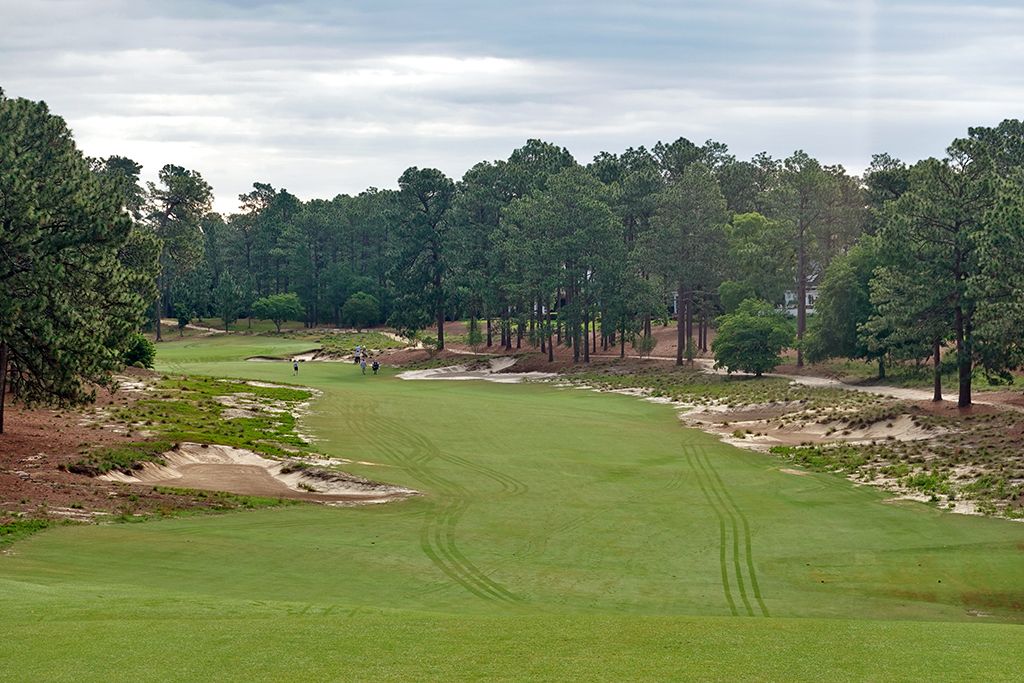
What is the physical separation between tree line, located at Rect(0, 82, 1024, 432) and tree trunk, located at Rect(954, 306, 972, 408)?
12 cm

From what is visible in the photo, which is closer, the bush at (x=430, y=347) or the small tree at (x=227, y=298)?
the bush at (x=430, y=347)

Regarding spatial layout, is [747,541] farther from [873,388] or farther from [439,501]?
[873,388]

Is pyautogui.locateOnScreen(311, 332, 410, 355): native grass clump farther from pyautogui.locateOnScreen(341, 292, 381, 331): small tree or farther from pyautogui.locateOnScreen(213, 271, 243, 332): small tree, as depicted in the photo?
pyautogui.locateOnScreen(213, 271, 243, 332): small tree

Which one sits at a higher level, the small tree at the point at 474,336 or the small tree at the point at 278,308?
the small tree at the point at 278,308

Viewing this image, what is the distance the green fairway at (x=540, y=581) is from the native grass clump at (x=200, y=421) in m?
4.35

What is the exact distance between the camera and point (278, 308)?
155375 millimetres

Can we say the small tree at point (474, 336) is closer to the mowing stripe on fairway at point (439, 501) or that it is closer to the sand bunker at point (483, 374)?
the sand bunker at point (483, 374)

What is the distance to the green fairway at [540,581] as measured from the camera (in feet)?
49.5

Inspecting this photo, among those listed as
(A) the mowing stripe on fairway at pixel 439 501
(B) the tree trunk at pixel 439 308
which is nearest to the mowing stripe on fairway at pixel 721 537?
(A) the mowing stripe on fairway at pixel 439 501

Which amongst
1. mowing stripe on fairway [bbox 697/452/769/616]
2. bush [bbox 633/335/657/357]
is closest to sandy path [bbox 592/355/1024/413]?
bush [bbox 633/335/657/357]

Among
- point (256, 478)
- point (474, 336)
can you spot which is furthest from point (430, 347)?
point (256, 478)

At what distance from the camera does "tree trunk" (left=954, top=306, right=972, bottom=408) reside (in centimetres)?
5603

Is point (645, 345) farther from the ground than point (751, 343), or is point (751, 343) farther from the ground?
point (751, 343)

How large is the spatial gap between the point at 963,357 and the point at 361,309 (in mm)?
106142
